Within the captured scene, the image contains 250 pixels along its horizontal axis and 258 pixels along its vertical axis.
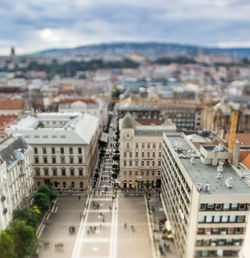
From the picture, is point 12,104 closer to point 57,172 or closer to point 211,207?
point 57,172

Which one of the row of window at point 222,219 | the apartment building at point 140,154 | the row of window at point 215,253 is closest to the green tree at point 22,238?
the row of window at point 215,253

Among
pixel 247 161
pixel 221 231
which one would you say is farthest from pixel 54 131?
pixel 247 161

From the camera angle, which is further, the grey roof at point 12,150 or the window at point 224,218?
the grey roof at point 12,150

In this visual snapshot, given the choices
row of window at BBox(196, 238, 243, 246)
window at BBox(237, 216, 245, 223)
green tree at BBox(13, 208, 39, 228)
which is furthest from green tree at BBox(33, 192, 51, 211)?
window at BBox(237, 216, 245, 223)

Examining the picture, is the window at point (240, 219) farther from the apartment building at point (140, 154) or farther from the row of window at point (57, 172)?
the row of window at point (57, 172)

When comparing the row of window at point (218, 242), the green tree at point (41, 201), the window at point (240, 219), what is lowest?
the green tree at point (41, 201)

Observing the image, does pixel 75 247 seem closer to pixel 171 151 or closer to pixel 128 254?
pixel 128 254

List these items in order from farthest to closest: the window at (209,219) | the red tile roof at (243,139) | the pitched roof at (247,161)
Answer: the red tile roof at (243,139), the pitched roof at (247,161), the window at (209,219)
